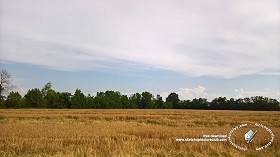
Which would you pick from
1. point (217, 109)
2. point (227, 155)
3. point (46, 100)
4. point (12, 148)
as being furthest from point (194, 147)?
point (46, 100)

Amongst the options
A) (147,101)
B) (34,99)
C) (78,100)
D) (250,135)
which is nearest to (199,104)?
(147,101)

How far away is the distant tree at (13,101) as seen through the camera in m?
73.4

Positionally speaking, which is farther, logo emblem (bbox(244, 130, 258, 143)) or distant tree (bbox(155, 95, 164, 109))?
distant tree (bbox(155, 95, 164, 109))

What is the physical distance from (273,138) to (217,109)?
36473mm

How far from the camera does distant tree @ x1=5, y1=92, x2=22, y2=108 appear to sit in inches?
2890

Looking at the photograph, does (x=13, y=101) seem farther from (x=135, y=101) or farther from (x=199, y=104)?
(x=199, y=104)

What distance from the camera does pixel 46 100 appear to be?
8212 cm

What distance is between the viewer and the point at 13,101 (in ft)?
244

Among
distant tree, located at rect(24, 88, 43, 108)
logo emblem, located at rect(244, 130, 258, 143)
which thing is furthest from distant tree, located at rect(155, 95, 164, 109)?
logo emblem, located at rect(244, 130, 258, 143)

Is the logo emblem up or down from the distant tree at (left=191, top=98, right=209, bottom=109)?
down

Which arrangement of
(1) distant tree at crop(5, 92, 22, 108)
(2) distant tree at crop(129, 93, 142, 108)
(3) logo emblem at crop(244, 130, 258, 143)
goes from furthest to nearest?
1. (2) distant tree at crop(129, 93, 142, 108)
2. (1) distant tree at crop(5, 92, 22, 108)
3. (3) logo emblem at crop(244, 130, 258, 143)

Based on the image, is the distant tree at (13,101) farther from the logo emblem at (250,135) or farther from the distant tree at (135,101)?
the logo emblem at (250,135)

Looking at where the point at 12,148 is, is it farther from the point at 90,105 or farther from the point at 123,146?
the point at 90,105

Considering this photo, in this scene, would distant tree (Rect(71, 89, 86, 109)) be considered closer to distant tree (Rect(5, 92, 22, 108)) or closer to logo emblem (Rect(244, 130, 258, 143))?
distant tree (Rect(5, 92, 22, 108))
